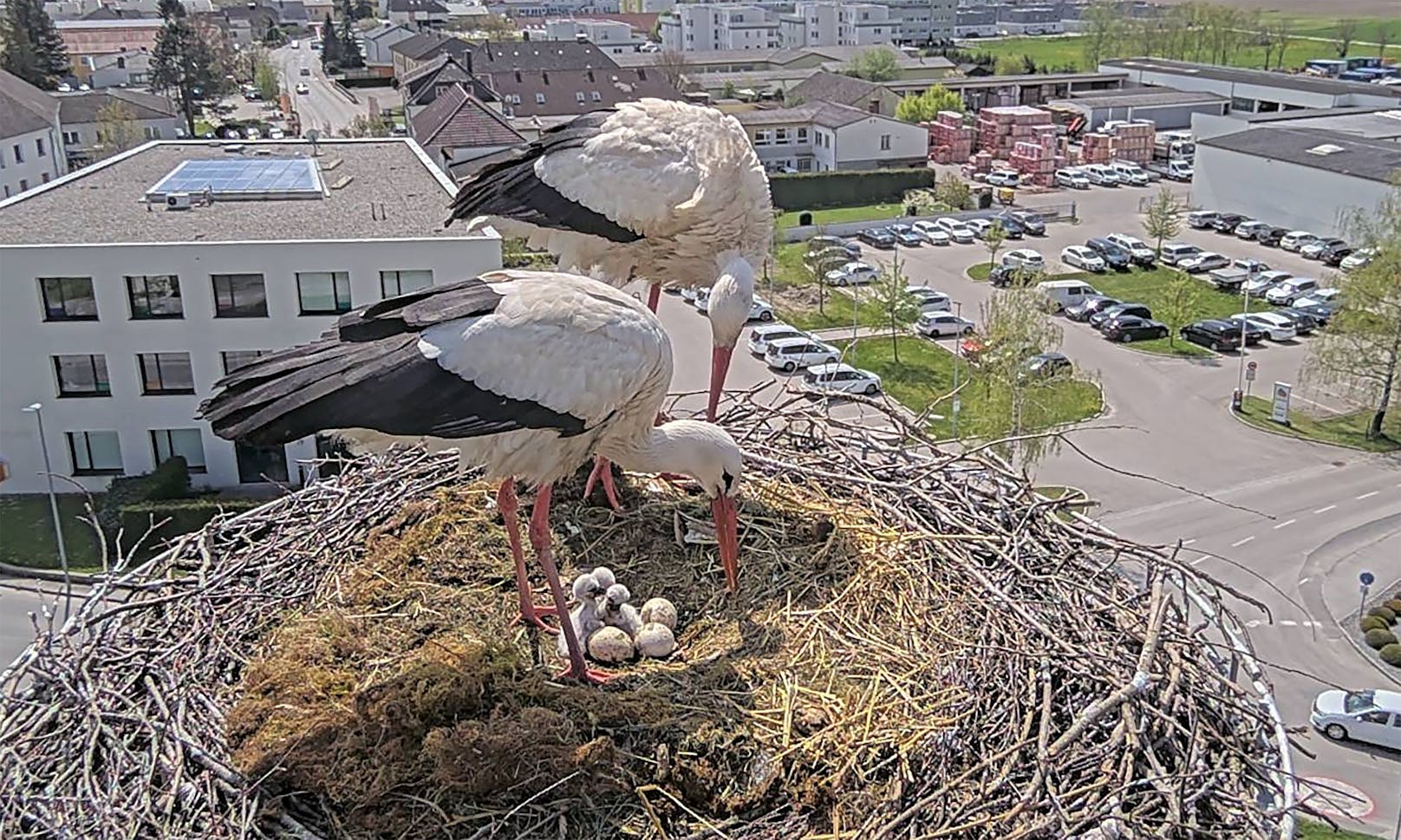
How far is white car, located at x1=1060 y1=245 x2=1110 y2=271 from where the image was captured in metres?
25.4

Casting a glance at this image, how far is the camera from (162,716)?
3924 mm

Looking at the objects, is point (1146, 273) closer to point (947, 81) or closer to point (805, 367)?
point (805, 367)

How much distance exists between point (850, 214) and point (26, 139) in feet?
67.1

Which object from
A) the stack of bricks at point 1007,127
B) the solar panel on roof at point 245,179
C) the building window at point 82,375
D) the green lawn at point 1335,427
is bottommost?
the green lawn at point 1335,427

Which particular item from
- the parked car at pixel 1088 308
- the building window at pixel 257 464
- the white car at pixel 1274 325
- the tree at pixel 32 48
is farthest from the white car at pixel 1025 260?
the tree at pixel 32 48

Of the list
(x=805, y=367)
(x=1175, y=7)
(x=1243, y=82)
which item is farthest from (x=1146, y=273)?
(x=1175, y=7)

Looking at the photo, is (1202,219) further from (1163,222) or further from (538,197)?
(538,197)

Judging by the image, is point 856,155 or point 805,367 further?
point 856,155

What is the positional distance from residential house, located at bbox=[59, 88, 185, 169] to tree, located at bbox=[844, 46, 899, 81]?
2663cm

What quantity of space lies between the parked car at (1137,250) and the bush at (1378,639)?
15137 millimetres

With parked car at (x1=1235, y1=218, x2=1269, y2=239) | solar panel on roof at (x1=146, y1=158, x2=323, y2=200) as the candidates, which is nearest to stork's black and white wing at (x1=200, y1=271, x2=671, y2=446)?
solar panel on roof at (x1=146, y1=158, x2=323, y2=200)

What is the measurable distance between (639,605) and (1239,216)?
2810cm

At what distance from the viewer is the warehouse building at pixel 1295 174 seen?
2630 cm

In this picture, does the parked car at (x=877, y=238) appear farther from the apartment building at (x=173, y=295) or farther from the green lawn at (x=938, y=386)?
the apartment building at (x=173, y=295)
